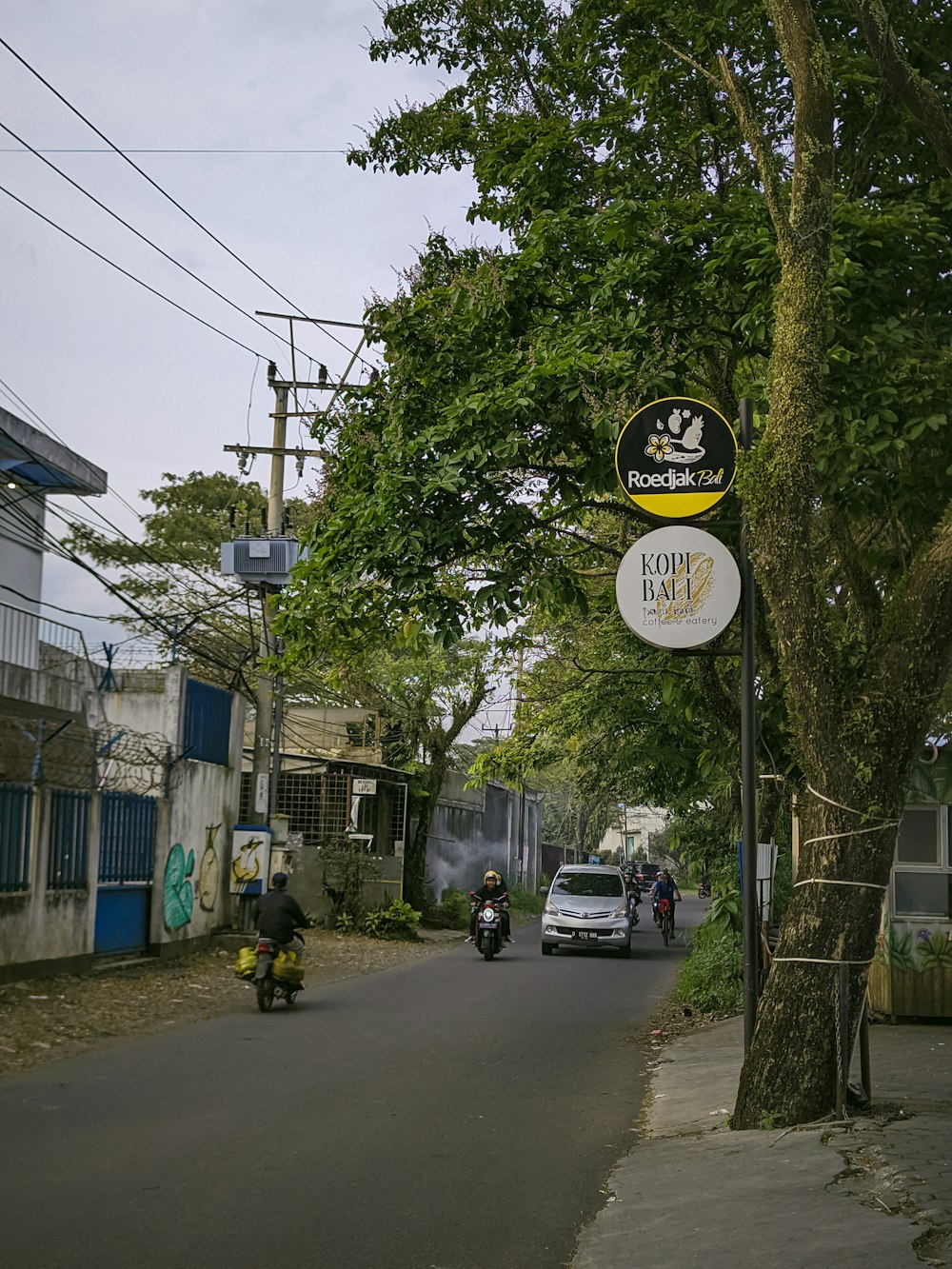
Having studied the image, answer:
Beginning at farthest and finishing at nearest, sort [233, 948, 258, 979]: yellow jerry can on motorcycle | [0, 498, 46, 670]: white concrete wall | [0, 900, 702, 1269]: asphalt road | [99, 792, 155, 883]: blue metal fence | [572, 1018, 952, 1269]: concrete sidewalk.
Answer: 1. [0, 498, 46, 670]: white concrete wall
2. [99, 792, 155, 883]: blue metal fence
3. [233, 948, 258, 979]: yellow jerry can on motorcycle
4. [0, 900, 702, 1269]: asphalt road
5. [572, 1018, 952, 1269]: concrete sidewalk

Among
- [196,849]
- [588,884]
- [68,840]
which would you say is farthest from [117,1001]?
[588,884]

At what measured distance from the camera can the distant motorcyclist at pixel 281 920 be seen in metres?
14.5

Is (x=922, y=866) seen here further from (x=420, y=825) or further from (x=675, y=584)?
(x=420, y=825)

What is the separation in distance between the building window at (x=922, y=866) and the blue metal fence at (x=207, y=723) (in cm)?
1147

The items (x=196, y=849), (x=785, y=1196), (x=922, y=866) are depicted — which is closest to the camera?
(x=785, y=1196)

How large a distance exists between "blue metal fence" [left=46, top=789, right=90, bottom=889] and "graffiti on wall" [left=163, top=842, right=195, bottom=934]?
2623 millimetres

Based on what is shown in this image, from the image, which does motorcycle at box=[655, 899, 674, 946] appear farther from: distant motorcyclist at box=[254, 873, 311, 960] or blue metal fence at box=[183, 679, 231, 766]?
distant motorcyclist at box=[254, 873, 311, 960]

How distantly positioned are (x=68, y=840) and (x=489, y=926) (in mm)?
9168

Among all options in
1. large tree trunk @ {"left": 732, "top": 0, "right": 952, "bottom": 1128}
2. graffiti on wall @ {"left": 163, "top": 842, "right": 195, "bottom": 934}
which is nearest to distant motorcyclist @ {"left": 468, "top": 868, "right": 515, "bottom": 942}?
graffiti on wall @ {"left": 163, "top": 842, "right": 195, "bottom": 934}

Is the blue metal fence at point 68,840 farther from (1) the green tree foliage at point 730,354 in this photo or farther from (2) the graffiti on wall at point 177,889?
(1) the green tree foliage at point 730,354

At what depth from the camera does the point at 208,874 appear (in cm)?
2144

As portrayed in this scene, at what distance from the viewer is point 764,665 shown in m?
11.6

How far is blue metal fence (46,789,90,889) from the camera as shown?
621 inches

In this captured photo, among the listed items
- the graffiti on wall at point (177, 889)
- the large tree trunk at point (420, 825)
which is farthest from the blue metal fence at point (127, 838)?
the large tree trunk at point (420, 825)
